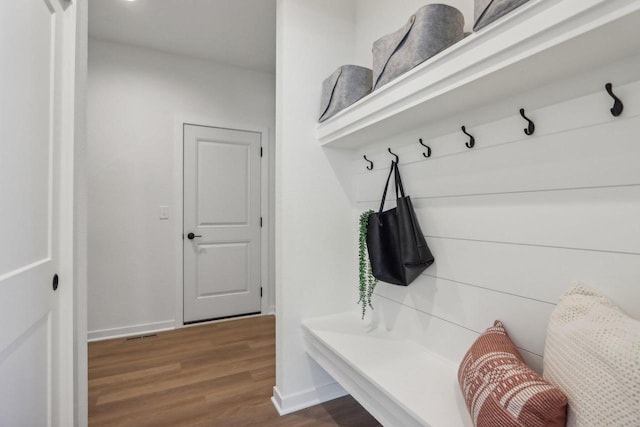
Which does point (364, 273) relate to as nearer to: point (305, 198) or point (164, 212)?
point (305, 198)

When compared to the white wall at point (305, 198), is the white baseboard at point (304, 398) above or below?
below

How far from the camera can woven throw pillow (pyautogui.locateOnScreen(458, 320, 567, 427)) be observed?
667 mm

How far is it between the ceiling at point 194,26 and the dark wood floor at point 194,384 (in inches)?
104

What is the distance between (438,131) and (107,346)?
2.98 meters

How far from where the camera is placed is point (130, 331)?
110 inches

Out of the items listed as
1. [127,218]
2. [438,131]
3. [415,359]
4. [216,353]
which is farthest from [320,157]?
[127,218]

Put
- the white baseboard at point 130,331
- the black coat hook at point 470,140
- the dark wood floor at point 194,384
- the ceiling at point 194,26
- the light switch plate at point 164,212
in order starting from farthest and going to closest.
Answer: the light switch plate at point 164,212, the white baseboard at point 130,331, the ceiling at point 194,26, the dark wood floor at point 194,384, the black coat hook at point 470,140

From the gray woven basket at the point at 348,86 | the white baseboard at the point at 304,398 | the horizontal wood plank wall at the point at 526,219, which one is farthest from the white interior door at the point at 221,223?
the horizontal wood plank wall at the point at 526,219

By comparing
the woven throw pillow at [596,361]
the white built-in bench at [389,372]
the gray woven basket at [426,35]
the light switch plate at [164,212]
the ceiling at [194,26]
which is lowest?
the white built-in bench at [389,372]

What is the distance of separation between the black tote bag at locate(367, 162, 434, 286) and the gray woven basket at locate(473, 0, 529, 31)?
2.31ft

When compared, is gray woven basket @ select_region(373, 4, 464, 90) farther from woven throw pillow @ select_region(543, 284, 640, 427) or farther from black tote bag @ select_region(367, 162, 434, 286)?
woven throw pillow @ select_region(543, 284, 640, 427)

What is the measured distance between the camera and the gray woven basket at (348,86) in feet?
5.05

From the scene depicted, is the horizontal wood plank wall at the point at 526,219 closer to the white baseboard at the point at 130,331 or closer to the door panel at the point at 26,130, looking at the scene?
the door panel at the point at 26,130

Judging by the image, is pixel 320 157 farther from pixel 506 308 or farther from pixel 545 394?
pixel 545 394
